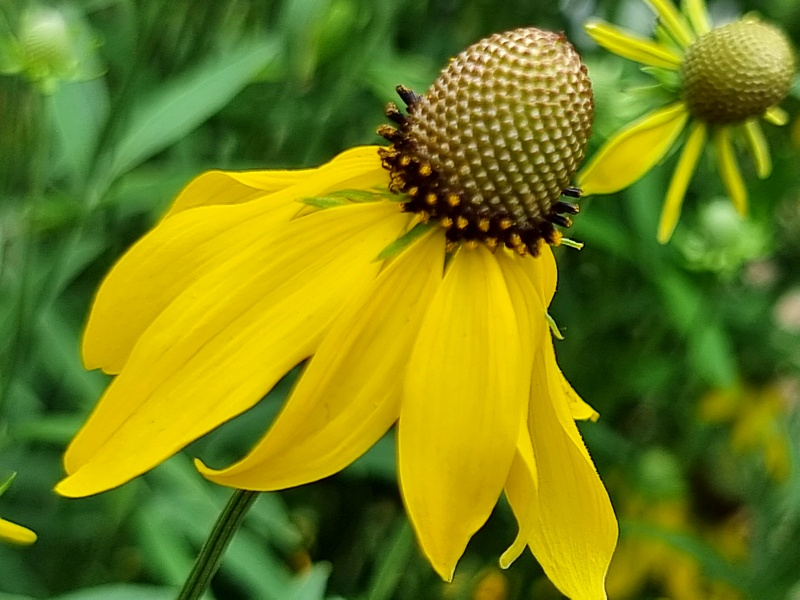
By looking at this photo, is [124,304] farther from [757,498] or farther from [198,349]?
[757,498]

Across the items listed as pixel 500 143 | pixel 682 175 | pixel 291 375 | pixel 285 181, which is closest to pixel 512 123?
pixel 500 143

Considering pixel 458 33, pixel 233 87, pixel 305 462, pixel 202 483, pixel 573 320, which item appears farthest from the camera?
pixel 458 33

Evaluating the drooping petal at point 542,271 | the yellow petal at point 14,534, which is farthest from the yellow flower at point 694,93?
the yellow petal at point 14,534

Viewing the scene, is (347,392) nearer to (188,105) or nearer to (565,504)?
(565,504)

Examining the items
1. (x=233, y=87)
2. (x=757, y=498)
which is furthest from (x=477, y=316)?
(x=757, y=498)

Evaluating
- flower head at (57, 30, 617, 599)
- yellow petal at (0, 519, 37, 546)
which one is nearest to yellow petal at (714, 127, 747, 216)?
flower head at (57, 30, 617, 599)

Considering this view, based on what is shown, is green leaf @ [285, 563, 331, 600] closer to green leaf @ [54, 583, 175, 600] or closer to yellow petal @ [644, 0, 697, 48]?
green leaf @ [54, 583, 175, 600]

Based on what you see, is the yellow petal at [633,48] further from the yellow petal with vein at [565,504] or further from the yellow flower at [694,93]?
the yellow petal with vein at [565,504]
